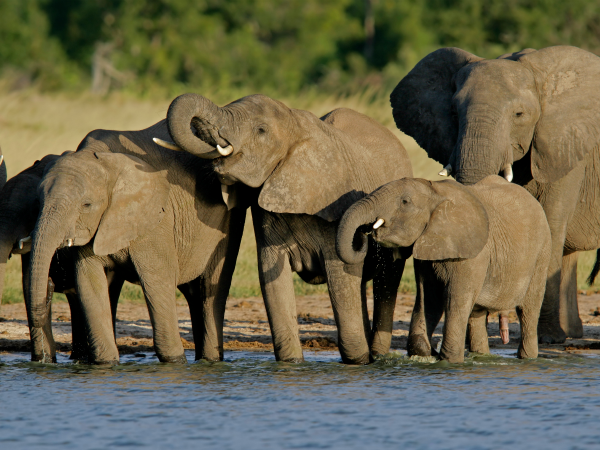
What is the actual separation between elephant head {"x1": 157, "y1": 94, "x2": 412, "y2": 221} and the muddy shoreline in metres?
1.76

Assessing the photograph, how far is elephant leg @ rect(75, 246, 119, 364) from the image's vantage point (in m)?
6.78

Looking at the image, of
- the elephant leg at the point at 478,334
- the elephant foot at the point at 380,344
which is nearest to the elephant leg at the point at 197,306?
the elephant foot at the point at 380,344

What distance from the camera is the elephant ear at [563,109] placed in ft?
26.1

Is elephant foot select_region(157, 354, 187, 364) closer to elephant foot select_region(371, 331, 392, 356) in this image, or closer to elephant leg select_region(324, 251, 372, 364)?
elephant leg select_region(324, 251, 372, 364)

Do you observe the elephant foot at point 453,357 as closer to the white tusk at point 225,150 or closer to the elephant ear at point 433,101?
the white tusk at point 225,150

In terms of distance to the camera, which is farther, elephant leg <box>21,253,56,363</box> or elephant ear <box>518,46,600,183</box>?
elephant ear <box>518,46,600,183</box>

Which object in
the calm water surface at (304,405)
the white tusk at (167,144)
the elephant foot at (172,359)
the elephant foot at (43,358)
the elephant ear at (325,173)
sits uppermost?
the white tusk at (167,144)

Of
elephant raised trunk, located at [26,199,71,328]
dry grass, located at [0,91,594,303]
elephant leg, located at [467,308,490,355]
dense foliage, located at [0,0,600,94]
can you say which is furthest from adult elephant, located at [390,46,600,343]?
dense foliage, located at [0,0,600,94]

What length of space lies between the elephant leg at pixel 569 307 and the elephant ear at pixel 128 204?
359 centimetres

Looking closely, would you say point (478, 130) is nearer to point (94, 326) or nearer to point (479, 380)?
point (479, 380)

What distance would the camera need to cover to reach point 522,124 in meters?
7.79

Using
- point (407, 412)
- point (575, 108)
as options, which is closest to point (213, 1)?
point (575, 108)

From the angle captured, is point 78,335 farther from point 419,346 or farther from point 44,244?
point 419,346

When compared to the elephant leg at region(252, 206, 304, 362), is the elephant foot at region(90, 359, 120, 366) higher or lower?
lower
